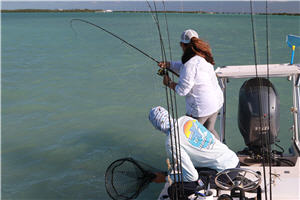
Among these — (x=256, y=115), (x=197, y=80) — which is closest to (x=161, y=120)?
(x=197, y=80)

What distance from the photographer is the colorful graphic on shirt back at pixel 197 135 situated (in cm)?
269

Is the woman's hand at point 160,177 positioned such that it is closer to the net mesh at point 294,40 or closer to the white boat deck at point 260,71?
the white boat deck at point 260,71

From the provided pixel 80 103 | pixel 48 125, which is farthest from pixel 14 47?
pixel 48 125

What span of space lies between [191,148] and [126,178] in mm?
958

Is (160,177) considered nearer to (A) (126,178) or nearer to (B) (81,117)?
(A) (126,178)

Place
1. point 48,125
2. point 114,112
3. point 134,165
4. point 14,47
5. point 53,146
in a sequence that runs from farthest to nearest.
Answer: point 14,47 < point 114,112 < point 48,125 < point 53,146 < point 134,165

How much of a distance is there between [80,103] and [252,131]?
565 cm

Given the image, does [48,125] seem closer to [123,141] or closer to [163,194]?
[123,141]

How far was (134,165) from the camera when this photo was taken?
3.51 metres

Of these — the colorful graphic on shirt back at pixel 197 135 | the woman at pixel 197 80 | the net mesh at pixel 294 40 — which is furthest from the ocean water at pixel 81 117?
the net mesh at pixel 294 40

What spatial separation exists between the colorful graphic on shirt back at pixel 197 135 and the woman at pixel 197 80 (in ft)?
2.33

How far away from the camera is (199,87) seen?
3.45 metres

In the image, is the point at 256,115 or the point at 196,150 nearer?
the point at 196,150

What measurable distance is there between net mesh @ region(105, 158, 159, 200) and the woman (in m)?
0.67
